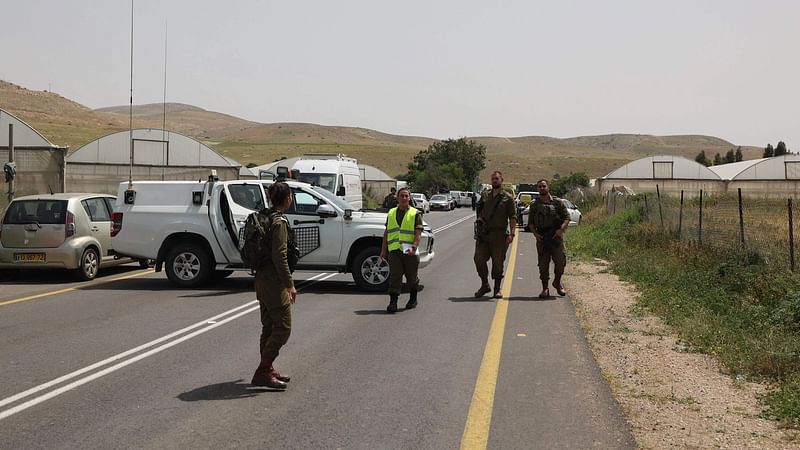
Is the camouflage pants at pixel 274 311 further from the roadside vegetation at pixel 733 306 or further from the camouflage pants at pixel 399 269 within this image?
the camouflage pants at pixel 399 269

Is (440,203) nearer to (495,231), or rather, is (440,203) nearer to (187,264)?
(187,264)

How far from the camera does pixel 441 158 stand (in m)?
110

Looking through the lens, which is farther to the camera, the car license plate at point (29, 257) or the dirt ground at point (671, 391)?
the car license plate at point (29, 257)

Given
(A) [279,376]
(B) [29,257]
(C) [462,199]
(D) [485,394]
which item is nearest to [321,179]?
(B) [29,257]

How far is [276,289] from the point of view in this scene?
705cm

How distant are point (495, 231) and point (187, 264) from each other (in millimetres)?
5457

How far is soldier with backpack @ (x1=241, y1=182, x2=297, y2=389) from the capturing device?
6984 mm

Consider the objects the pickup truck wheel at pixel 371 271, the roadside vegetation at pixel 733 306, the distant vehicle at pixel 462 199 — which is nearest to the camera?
the roadside vegetation at pixel 733 306

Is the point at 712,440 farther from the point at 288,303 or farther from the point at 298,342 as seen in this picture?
the point at 298,342

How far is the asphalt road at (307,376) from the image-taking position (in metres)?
5.75

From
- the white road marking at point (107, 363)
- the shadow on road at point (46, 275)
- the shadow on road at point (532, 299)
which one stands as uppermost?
the shadow on road at point (532, 299)

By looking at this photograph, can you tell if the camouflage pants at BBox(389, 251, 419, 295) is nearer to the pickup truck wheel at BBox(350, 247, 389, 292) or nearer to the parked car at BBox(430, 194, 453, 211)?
the pickup truck wheel at BBox(350, 247, 389, 292)

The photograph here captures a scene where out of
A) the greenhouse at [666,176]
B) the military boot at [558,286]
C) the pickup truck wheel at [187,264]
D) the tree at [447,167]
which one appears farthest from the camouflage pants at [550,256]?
the tree at [447,167]

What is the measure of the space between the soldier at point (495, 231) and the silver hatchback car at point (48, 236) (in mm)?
7510
